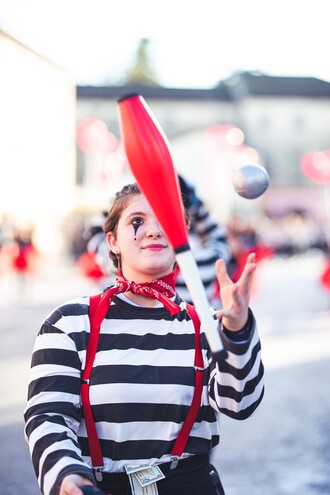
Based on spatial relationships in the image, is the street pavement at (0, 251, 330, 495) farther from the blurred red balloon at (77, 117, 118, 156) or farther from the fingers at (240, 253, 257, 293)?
the blurred red balloon at (77, 117, 118, 156)

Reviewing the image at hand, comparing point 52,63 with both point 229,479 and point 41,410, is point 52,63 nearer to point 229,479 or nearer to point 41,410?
point 229,479

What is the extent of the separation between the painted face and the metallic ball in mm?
372

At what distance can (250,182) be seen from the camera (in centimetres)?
223

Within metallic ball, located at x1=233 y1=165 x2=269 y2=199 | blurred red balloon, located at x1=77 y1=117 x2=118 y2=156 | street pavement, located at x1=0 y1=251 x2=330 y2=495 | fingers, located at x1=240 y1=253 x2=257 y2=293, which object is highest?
blurred red balloon, located at x1=77 y1=117 x2=118 y2=156

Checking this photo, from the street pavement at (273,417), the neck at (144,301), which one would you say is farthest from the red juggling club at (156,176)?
the street pavement at (273,417)

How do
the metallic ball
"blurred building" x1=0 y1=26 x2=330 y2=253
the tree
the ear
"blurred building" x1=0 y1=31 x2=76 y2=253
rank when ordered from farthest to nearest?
the tree, "blurred building" x1=0 y1=26 x2=330 y2=253, "blurred building" x1=0 y1=31 x2=76 y2=253, the metallic ball, the ear

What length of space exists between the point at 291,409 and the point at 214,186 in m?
30.7

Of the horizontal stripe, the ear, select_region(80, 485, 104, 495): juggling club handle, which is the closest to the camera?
select_region(80, 485, 104, 495): juggling club handle

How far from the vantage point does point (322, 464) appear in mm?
4324

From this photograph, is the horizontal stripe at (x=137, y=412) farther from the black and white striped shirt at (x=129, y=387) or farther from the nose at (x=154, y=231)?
the nose at (x=154, y=231)

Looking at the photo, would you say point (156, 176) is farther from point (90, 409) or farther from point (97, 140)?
point (97, 140)

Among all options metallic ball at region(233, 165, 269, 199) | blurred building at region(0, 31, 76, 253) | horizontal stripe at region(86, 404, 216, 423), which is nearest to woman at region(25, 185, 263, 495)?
horizontal stripe at region(86, 404, 216, 423)

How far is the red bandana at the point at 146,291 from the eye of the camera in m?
1.92

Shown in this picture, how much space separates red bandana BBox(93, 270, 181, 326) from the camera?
6.29 ft
